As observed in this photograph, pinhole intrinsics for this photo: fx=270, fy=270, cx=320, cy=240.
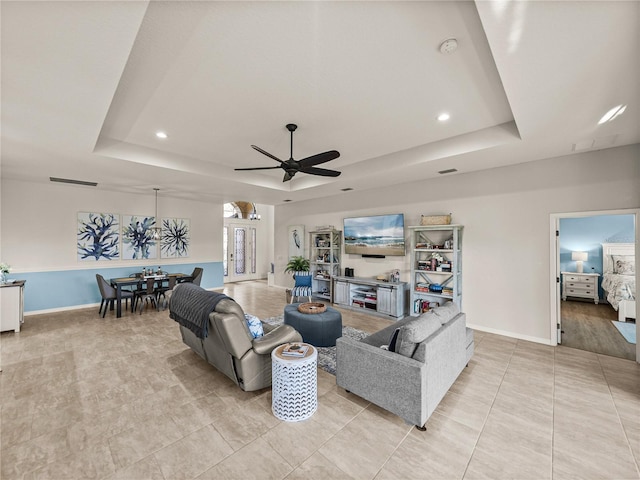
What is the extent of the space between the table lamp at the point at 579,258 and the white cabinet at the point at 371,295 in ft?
15.4

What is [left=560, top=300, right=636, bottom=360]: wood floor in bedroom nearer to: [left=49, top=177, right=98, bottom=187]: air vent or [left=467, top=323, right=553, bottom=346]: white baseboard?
[left=467, top=323, right=553, bottom=346]: white baseboard

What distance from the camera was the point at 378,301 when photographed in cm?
553

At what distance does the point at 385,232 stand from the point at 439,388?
12.2 ft

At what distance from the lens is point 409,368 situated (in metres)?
2.18

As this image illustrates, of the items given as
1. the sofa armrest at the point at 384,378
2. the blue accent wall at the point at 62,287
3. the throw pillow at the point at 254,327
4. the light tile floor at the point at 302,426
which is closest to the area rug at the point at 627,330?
the light tile floor at the point at 302,426

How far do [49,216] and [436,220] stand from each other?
25.9 feet

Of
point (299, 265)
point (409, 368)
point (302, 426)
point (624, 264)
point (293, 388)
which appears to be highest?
point (624, 264)

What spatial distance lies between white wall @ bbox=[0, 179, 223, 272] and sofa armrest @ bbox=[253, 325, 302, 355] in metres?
5.78

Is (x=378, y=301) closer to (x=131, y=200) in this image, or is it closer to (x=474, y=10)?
(x=474, y=10)

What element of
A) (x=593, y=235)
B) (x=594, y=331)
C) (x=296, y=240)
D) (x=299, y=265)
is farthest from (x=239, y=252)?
(x=593, y=235)

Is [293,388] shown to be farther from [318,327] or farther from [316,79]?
[316,79]

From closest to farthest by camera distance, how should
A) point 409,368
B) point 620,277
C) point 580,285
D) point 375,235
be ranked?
point 409,368, point 620,277, point 375,235, point 580,285

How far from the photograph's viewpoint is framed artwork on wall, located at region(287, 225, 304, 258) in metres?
7.90

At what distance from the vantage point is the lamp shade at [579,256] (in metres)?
6.54
